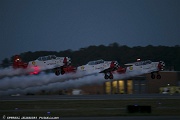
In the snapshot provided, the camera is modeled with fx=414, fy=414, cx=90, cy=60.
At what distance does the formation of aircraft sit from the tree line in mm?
43224

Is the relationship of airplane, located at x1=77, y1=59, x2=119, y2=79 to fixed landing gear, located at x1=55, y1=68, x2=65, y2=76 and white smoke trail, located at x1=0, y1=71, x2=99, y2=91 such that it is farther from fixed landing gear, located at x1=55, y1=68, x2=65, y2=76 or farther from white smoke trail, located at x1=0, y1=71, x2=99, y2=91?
fixed landing gear, located at x1=55, y1=68, x2=65, y2=76

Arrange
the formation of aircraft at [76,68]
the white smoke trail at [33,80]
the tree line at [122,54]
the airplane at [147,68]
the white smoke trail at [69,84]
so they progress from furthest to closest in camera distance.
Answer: the tree line at [122,54], the airplane at [147,68], the white smoke trail at [69,84], the formation of aircraft at [76,68], the white smoke trail at [33,80]

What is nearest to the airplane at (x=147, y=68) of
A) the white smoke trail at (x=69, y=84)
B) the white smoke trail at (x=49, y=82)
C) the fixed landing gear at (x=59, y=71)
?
the white smoke trail at (x=49, y=82)

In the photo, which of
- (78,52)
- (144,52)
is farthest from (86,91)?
(78,52)

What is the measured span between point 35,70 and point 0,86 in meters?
8.30

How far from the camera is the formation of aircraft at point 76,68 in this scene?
65.6 meters

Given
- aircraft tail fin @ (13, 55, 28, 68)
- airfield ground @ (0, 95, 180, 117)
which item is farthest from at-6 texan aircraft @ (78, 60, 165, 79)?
airfield ground @ (0, 95, 180, 117)

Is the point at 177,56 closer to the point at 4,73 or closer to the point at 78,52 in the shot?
the point at 78,52

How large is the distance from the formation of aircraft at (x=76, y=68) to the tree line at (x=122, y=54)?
43.2 m

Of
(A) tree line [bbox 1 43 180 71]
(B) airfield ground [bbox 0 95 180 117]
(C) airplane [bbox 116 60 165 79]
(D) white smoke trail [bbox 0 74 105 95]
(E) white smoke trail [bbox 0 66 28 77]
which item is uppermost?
(A) tree line [bbox 1 43 180 71]

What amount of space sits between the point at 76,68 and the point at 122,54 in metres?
64.8

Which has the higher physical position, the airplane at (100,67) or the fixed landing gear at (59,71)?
the airplane at (100,67)

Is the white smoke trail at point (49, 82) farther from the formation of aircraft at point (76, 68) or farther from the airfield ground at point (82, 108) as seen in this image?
the airfield ground at point (82, 108)

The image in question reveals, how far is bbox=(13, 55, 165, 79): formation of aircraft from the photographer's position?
215ft
